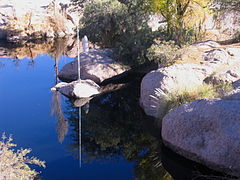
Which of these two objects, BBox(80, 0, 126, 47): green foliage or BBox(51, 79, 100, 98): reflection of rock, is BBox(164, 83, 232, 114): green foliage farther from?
BBox(80, 0, 126, 47): green foliage

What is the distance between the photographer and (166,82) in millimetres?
10359

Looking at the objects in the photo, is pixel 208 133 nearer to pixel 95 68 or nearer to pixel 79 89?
pixel 79 89

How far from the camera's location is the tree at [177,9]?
16438 mm

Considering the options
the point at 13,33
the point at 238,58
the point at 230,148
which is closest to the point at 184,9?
the point at 238,58

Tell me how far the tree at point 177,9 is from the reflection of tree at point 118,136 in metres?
6.03

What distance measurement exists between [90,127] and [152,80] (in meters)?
2.70

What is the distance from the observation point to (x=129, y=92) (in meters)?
13.9

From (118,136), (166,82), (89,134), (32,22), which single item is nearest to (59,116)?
(89,134)

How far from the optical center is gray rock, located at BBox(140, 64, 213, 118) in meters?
9.80

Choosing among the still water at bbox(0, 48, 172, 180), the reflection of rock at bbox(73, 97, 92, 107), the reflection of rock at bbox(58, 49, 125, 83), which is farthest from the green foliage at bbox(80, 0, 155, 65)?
the reflection of rock at bbox(73, 97, 92, 107)

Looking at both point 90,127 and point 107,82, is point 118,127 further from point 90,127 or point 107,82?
point 107,82

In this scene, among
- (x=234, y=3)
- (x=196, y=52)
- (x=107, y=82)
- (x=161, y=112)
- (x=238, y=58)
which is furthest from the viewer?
(x=234, y=3)

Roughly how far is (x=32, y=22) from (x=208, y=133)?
24.3 meters

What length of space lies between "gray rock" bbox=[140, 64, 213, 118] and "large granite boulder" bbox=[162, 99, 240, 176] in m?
1.69
